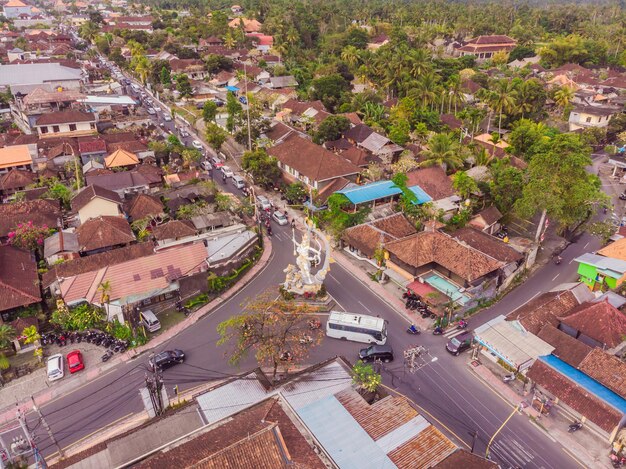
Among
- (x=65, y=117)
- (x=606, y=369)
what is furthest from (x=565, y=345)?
(x=65, y=117)

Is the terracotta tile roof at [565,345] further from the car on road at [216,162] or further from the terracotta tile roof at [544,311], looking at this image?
the car on road at [216,162]

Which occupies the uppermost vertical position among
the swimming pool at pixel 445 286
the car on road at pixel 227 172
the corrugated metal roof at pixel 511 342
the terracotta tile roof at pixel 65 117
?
the terracotta tile roof at pixel 65 117

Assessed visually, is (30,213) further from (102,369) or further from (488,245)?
(488,245)

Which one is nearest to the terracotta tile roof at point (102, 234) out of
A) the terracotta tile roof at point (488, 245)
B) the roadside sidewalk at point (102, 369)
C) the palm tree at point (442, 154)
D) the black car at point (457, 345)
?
the roadside sidewalk at point (102, 369)

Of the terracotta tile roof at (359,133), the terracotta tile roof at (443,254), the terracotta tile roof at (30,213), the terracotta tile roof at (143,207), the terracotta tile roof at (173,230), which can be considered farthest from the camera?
Result: the terracotta tile roof at (359,133)

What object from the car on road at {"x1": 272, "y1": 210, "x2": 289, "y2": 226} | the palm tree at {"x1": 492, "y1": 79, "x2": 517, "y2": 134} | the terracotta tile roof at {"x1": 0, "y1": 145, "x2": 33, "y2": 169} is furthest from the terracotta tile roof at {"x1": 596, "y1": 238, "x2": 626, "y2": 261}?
the terracotta tile roof at {"x1": 0, "y1": 145, "x2": 33, "y2": 169}
